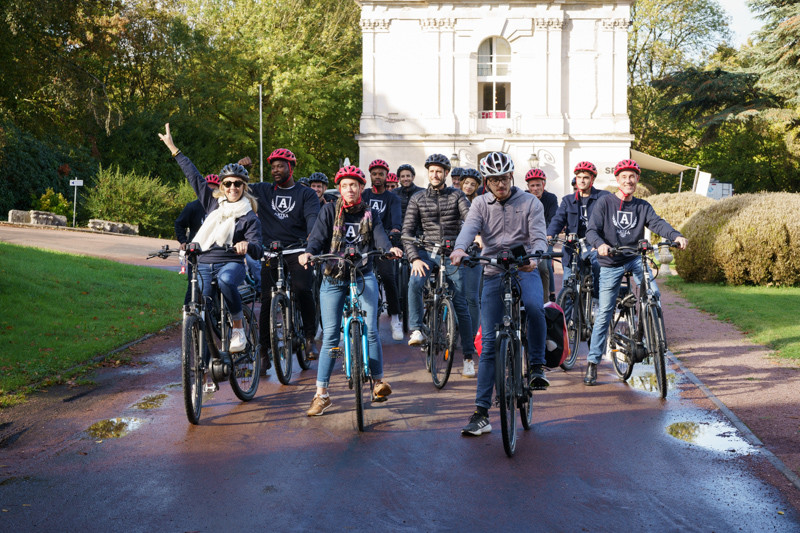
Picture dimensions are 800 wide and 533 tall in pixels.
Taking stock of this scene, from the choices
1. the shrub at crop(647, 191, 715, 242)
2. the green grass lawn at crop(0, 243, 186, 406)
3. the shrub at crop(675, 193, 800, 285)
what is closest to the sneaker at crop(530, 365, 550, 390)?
the green grass lawn at crop(0, 243, 186, 406)

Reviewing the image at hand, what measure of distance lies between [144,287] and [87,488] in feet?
38.8

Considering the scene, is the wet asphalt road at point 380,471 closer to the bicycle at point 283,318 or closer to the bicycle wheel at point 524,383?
the bicycle wheel at point 524,383

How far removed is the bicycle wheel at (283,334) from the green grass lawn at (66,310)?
219 centimetres

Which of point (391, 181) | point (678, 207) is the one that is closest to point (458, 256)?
point (391, 181)

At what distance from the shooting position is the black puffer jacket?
9.99 metres

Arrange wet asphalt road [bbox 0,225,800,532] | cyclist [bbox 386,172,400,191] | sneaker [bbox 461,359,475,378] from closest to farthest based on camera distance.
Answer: wet asphalt road [bbox 0,225,800,532] → sneaker [bbox 461,359,475,378] → cyclist [bbox 386,172,400,191]

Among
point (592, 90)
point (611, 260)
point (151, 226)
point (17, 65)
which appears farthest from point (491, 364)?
point (592, 90)

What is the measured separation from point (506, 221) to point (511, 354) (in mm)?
1151

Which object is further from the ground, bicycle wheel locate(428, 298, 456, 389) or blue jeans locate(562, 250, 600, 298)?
blue jeans locate(562, 250, 600, 298)

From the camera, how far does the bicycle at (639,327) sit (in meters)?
7.79

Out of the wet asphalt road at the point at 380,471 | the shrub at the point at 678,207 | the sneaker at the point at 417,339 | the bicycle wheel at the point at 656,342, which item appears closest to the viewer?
A: the wet asphalt road at the point at 380,471

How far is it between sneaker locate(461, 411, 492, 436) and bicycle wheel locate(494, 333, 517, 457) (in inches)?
14.5

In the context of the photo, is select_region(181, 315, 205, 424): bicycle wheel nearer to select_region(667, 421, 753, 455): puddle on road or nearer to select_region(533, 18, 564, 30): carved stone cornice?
select_region(667, 421, 753, 455): puddle on road

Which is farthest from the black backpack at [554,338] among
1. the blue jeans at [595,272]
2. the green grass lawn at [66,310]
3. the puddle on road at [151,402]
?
the green grass lawn at [66,310]
